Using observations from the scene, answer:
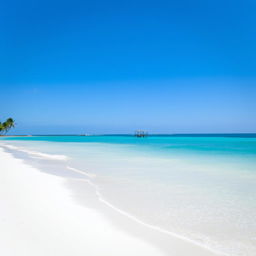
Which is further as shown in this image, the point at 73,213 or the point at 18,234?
the point at 73,213

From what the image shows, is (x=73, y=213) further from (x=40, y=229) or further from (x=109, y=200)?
(x=109, y=200)

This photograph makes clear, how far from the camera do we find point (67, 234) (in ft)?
11.2

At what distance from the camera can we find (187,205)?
16.7 ft

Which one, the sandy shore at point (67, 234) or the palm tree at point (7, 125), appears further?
the palm tree at point (7, 125)

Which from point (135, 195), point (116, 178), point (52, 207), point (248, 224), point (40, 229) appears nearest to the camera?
point (40, 229)

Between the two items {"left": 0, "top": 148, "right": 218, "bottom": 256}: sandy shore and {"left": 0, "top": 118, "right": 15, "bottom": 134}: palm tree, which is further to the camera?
{"left": 0, "top": 118, "right": 15, "bottom": 134}: palm tree

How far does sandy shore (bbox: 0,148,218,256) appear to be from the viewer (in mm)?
2977

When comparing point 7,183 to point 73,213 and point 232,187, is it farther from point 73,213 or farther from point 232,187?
point 232,187

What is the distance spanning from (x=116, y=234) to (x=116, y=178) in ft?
15.7

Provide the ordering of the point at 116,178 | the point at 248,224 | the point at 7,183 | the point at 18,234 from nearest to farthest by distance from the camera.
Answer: the point at 18,234
the point at 248,224
the point at 7,183
the point at 116,178

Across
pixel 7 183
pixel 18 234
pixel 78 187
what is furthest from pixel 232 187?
pixel 7 183

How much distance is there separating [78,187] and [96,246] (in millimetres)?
3673

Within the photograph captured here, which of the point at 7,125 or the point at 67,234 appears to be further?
the point at 7,125

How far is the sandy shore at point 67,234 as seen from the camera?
2977mm
